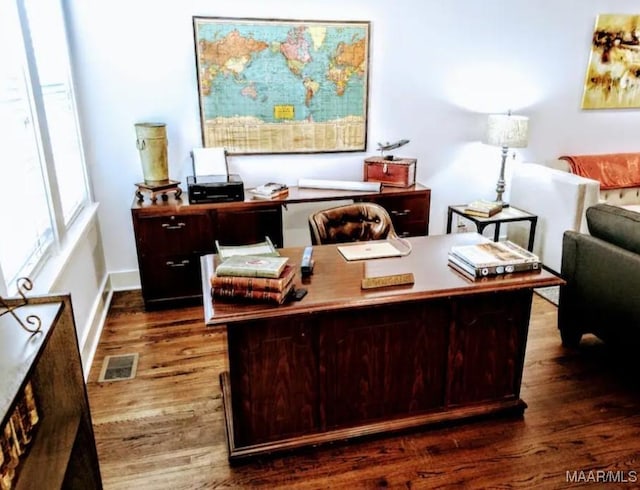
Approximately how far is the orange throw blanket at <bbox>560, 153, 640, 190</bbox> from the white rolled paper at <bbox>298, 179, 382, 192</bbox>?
6.48ft

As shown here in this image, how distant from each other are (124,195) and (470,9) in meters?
2.98

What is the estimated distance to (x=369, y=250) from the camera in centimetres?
248

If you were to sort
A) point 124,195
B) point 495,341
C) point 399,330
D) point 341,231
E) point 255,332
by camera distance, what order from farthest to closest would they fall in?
1. point 124,195
2. point 341,231
3. point 495,341
4. point 399,330
5. point 255,332

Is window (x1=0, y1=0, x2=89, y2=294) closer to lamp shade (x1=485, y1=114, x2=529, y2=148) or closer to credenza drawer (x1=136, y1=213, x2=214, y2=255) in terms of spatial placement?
credenza drawer (x1=136, y1=213, x2=214, y2=255)

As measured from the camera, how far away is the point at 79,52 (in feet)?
11.1

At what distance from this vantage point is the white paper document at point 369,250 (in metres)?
2.41

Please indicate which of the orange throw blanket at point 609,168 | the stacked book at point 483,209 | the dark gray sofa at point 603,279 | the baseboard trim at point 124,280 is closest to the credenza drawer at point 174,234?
the baseboard trim at point 124,280

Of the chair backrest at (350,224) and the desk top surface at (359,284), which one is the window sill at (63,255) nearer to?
the desk top surface at (359,284)

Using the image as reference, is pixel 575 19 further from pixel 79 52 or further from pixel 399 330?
pixel 79 52

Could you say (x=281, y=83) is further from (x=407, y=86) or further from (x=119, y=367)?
(x=119, y=367)

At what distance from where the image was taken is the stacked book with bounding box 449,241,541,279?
2197 millimetres

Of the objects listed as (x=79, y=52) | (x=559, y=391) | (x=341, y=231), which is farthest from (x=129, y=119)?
(x=559, y=391)

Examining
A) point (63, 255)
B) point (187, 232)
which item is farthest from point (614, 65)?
point (63, 255)

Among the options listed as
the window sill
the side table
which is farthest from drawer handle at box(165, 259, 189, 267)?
the side table
